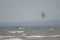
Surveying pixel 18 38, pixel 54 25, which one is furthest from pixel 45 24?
pixel 18 38

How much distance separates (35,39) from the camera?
3305mm

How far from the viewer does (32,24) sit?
4.68 metres

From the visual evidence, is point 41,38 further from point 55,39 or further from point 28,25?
point 28,25

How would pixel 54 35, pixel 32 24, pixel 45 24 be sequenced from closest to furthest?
pixel 54 35
pixel 45 24
pixel 32 24

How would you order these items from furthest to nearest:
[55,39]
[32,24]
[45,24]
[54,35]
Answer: [32,24] < [45,24] < [54,35] < [55,39]

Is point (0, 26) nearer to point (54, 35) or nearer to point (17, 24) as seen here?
point (17, 24)

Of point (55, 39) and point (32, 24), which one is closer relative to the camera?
point (55, 39)

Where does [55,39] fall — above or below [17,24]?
below

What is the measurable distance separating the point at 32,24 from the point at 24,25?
0.32m

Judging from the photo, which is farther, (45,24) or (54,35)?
(45,24)

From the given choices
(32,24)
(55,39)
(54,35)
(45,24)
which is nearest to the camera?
(55,39)

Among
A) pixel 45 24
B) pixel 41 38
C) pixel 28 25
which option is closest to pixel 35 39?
pixel 41 38

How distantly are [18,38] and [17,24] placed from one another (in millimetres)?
1332

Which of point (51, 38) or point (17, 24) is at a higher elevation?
point (17, 24)
